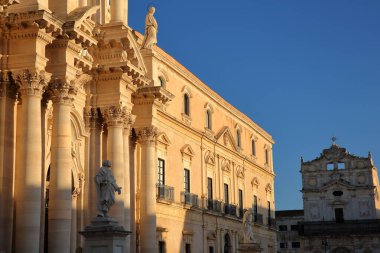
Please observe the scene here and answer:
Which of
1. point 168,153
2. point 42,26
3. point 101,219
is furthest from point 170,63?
point 101,219

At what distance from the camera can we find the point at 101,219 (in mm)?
15125

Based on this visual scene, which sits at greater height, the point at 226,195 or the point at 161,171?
the point at 161,171

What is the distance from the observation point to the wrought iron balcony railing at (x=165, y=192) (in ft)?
89.9

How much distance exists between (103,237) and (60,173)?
9.49 feet

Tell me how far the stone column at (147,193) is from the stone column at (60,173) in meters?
6.13

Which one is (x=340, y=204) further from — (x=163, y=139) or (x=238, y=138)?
(x=163, y=139)

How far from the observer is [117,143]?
67.6 ft

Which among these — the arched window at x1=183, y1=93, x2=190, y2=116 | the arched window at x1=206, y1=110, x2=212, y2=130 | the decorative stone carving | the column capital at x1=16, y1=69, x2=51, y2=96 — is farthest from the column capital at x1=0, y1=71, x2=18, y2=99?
the arched window at x1=206, y1=110, x2=212, y2=130

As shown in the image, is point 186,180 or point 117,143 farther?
point 186,180

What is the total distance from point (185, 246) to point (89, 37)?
1466 centimetres

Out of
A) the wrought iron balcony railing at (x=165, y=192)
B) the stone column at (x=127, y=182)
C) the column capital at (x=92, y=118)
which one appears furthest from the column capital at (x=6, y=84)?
the wrought iron balcony railing at (x=165, y=192)

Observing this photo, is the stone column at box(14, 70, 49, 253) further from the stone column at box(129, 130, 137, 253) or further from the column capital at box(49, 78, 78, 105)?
the stone column at box(129, 130, 137, 253)

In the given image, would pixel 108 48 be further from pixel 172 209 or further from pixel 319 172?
pixel 319 172

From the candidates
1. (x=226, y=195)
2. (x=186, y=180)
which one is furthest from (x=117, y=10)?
(x=226, y=195)
